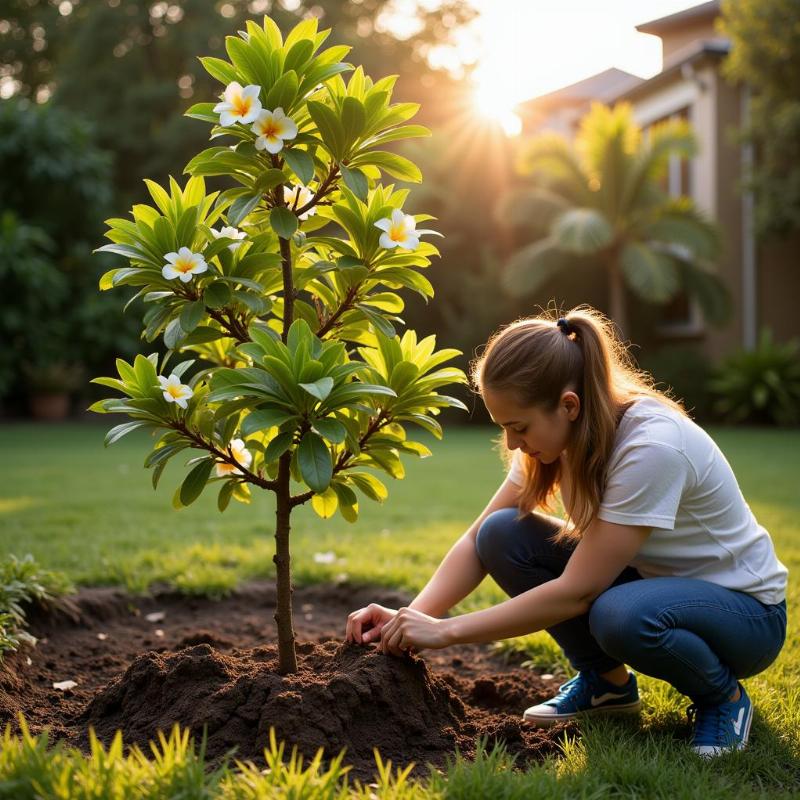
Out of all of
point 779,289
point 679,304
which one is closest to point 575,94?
point 679,304

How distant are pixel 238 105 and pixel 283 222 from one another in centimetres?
33

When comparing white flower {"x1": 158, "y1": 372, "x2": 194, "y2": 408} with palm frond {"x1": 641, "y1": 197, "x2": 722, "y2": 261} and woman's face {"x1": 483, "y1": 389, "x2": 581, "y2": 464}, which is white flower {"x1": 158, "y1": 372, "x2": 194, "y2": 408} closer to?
woman's face {"x1": 483, "y1": 389, "x2": 581, "y2": 464}

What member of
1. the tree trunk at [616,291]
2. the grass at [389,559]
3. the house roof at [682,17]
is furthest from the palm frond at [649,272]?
the house roof at [682,17]

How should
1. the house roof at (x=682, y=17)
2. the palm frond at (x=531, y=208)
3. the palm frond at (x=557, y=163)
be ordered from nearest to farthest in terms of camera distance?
1. the palm frond at (x=557, y=163)
2. the palm frond at (x=531, y=208)
3. the house roof at (x=682, y=17)

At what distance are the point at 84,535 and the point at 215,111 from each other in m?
4.06

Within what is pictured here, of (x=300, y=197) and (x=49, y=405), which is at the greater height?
(x=300, y=197)

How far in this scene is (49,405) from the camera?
60.6ft

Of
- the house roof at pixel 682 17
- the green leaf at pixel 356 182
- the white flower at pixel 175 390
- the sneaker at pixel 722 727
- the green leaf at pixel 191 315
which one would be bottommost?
the sneaker at pixel 722 727

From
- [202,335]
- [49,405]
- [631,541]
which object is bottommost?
[49,405]

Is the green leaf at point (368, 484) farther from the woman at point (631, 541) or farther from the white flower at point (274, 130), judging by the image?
the white flower at point (274, 130)

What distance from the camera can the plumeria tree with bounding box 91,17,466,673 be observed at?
96.6 inches

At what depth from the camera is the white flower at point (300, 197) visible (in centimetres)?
277

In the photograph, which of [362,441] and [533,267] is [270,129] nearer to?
[362,441]

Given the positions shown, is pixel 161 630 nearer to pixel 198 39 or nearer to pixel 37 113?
pixel 37 113
